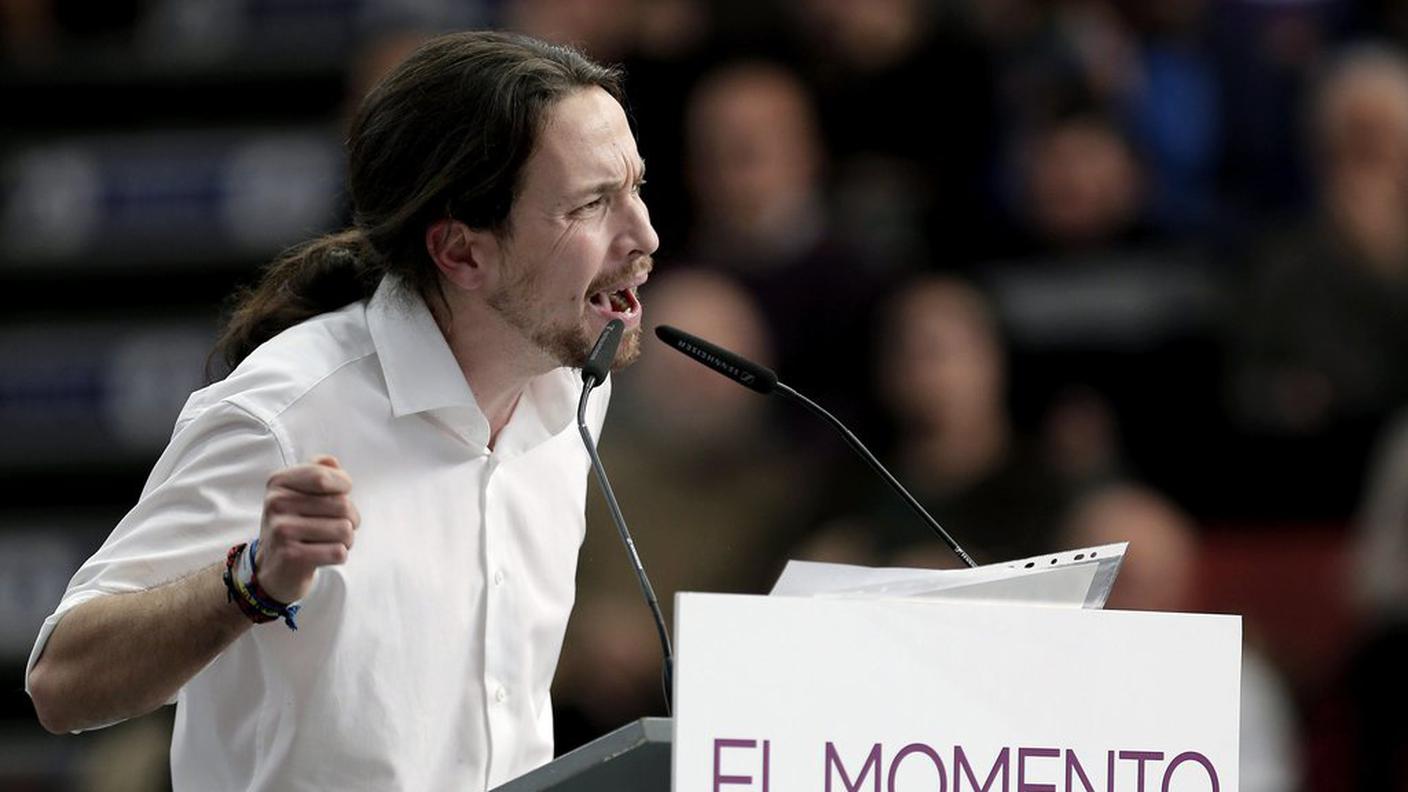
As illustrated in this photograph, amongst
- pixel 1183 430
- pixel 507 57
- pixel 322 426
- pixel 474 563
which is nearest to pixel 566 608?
pixel 474 563

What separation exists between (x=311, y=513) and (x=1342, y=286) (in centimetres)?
435

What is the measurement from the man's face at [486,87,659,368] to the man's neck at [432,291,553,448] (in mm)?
25

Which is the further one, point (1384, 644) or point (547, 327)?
point (1384, 644)

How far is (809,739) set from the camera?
218 cm

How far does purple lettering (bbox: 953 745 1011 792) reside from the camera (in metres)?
2.20

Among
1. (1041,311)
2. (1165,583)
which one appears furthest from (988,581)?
(1041,311)

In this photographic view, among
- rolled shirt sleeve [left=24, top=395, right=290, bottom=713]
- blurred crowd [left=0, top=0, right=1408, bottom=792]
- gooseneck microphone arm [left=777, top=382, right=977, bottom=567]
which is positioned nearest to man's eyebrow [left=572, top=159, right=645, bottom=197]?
gooseneck microphone arm [left=777, top=382, right=977, bottom=567]

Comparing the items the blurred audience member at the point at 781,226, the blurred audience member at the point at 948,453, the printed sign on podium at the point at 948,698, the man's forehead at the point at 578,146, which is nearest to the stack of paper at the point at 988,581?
the printed sign on podium at the point at 948,698

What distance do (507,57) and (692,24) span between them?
13.1 ft

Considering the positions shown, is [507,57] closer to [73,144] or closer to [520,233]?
[520,233]

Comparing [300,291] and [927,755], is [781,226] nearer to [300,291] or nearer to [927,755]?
[300,291]

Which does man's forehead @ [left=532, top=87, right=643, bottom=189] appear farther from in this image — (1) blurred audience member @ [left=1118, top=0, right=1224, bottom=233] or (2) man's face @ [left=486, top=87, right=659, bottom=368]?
(1) blurred audience member @ [left=1118, top=0, right=1224, bottom=233]

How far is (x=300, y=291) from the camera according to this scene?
9.90 ft

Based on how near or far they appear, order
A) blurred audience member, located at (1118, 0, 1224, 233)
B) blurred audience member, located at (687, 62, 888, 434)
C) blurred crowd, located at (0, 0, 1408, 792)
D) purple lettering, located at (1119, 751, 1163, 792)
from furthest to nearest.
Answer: blurred audience member, located at (1118, 0, 1224, 233)
blurred audience member, located at (687, 62, 888, 434)
blurred crowd, located at (0, 0, 1408, 792)
purple lettering, located at (1119, 751, 1163, 792)
